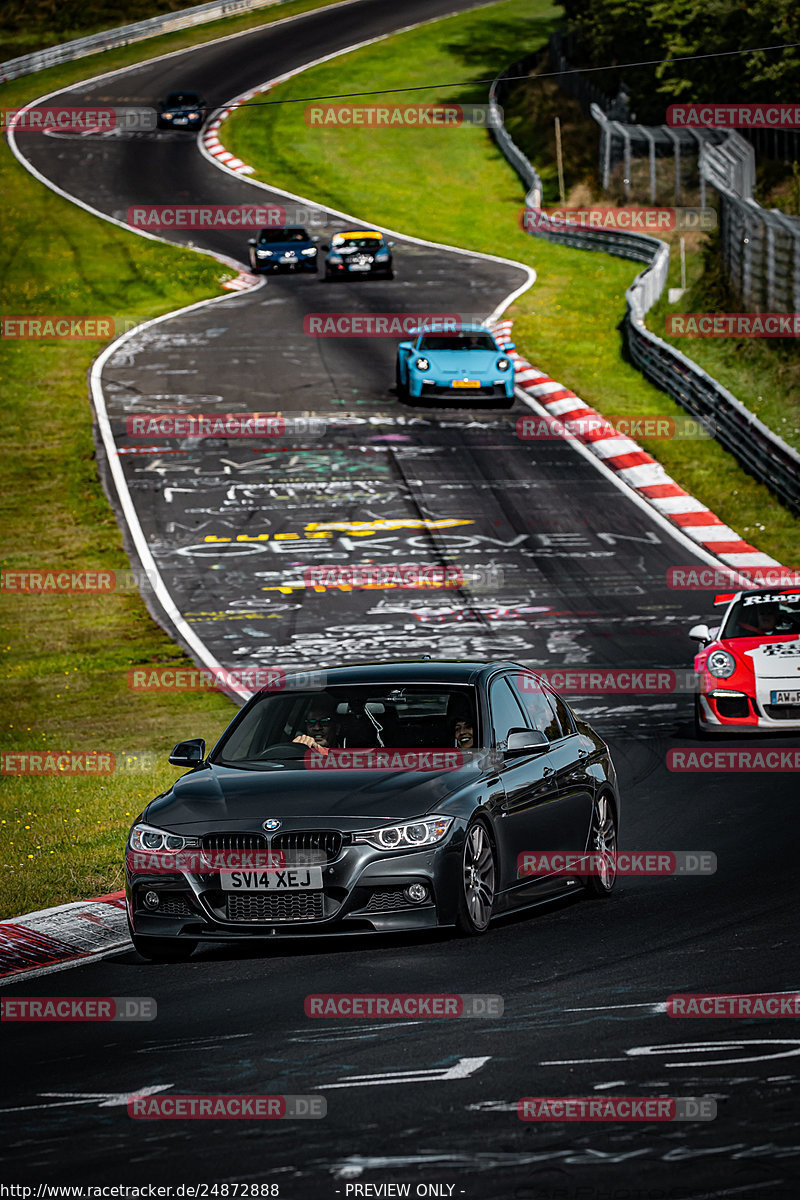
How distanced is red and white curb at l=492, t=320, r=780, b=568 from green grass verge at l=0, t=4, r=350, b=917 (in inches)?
317

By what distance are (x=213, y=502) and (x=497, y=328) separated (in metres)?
13.9

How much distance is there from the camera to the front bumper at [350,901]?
840cm

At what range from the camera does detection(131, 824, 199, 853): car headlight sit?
864cm

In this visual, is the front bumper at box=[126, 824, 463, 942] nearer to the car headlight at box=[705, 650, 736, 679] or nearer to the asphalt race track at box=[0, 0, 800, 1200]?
the asphalt race track at box=[0, 0, 800, 1200]

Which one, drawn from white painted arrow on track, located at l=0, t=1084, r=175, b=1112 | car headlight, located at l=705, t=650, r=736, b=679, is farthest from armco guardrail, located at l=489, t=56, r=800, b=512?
white painted arrow on track, located at l=0, t=1084, r=175, b=1112

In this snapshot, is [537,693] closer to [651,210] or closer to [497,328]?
[497,328]

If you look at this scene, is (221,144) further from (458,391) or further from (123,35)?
(458,391)

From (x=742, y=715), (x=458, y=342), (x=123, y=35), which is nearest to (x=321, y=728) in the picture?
(x=742, y=715)

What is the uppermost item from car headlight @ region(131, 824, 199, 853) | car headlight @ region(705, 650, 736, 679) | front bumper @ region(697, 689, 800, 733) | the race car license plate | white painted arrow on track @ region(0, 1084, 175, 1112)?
white painted arrow on track @ region(0, 1084, 175, 1112)

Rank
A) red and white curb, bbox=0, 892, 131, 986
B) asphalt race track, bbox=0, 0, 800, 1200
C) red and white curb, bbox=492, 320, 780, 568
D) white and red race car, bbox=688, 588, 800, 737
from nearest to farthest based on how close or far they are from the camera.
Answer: asphalt race track, bbox=0, 0, 800, 1200
red and white curb, bbox=0, 892, 131, 986
white and red race car, bbox=688, 588, 800, 737
red and white curb, bbox=492, 320, 780, 568

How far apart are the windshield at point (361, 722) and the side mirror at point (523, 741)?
8.5 inches

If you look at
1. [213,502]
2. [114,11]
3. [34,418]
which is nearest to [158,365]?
[34,418]

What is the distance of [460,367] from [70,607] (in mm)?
12308

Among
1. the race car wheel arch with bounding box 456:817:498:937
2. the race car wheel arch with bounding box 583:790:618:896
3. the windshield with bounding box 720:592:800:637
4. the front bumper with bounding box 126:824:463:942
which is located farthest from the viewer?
the windshield with bounding box 720:592:800:637
